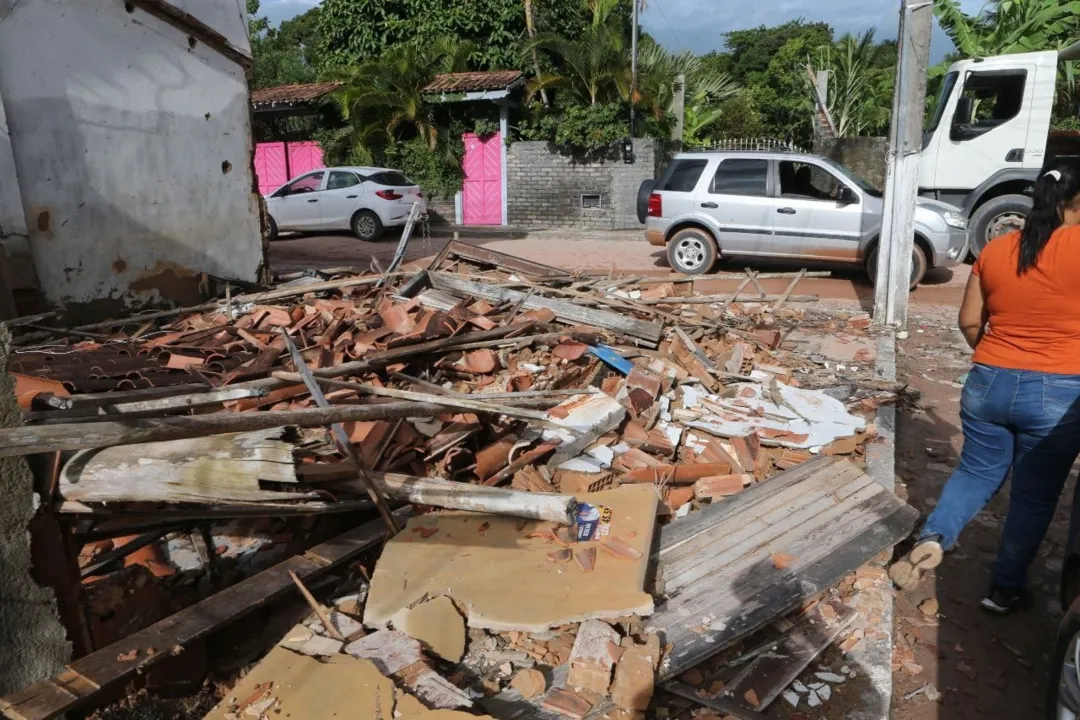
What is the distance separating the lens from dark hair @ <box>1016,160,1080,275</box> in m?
3.06

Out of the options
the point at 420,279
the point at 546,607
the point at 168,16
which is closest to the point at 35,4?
the point at 168,16

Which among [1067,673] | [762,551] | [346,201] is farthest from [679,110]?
[1067,673]

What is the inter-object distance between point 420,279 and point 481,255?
129 cm

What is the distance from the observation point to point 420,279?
303 inches

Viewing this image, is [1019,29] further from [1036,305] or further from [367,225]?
[1036,305]

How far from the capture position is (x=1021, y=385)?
10.6 ft

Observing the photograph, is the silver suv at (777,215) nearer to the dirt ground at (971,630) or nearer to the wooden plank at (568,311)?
the wooden plank at (568,311)

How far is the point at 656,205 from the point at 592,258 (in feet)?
9.70

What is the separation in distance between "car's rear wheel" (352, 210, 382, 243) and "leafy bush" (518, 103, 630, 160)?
5.61m

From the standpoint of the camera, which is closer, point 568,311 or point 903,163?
point 568,311

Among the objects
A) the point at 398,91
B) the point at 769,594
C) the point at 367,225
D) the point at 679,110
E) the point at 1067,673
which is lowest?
the point at 769,594

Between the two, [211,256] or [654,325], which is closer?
[654,325]

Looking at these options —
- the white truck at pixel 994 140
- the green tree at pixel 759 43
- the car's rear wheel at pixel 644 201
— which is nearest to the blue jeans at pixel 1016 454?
the car's rear wheel at pixel 644 201

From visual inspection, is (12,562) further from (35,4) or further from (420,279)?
(35,4)
